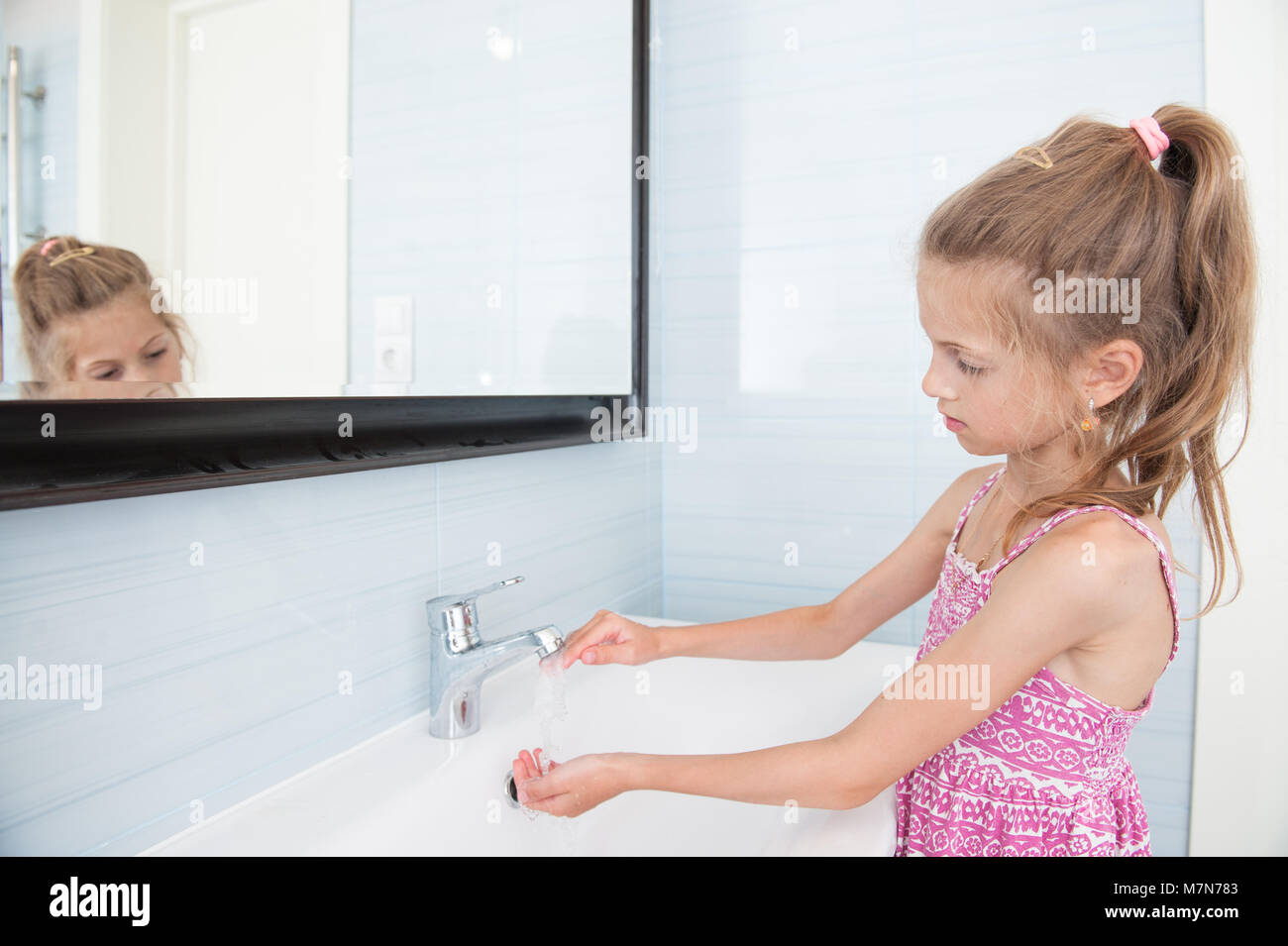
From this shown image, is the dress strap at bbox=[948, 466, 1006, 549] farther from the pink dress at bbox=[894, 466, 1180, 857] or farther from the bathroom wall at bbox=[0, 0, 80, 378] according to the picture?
the bathroom wall at bbox=[0, 0, 80, 378]

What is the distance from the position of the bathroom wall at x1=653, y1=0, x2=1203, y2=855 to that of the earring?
49 centimetres

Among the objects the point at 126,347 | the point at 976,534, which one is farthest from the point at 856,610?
the point at 126,347

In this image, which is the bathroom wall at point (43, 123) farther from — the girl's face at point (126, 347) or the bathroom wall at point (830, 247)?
the bathroom wall at point (830, 247)

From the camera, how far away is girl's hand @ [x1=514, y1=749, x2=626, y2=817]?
73 cm

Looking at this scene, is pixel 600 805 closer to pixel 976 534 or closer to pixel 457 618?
pixel 457 618

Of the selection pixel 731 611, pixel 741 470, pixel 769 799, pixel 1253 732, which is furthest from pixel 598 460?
pixel 1253 732

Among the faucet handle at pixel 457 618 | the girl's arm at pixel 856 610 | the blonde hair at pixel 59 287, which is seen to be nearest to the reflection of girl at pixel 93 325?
the blonde hair at pixel 59 287

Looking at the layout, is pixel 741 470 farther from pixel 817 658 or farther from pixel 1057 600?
pixel 1057 600

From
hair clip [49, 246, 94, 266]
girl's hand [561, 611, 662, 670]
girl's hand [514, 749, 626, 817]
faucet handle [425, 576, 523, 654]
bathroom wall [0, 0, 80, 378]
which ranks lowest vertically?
girl's hand [514, 749, 626, 817]

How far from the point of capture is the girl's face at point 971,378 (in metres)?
0.82

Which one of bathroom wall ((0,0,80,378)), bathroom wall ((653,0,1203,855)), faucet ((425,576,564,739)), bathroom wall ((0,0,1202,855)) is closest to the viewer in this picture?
bathroom wall ((0,0,80,378))

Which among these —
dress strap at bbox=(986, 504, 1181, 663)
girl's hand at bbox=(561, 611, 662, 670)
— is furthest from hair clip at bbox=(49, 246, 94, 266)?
dress strap at bbox=(986, 504, 1181, 663)

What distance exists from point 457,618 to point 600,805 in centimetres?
27

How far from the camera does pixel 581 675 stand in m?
1.18
